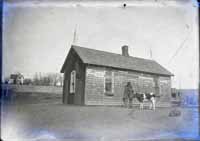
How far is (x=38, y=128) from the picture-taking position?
164cm

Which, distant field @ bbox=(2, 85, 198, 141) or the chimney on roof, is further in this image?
the chimney on roof

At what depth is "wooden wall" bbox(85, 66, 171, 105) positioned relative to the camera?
65.7 inches

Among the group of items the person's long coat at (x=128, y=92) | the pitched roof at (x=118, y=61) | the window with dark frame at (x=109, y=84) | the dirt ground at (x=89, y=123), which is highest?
the pitched roof at (x=118, y=61)

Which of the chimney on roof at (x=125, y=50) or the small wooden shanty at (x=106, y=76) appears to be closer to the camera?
the small wooden shanty at (x=106, y=76)

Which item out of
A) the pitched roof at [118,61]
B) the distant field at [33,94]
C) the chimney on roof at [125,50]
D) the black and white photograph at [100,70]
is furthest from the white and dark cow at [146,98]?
the distant field at [33,94]

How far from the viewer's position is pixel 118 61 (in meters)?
1.78

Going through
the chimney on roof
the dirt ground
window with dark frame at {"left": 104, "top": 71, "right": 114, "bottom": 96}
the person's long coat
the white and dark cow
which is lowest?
the dirt ground

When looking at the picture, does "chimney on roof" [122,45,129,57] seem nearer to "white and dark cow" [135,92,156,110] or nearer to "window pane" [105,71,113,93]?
"window pane" [105,71,113,93]

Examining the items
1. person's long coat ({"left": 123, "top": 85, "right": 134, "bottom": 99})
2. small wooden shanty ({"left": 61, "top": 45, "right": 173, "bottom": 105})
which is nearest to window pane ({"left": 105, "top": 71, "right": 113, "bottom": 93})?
small wooden shanty ({"left": 61, "top": 45, "right": 173, "bottom": 105})

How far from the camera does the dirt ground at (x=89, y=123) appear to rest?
162 cm

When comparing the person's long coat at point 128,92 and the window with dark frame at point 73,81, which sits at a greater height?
the window with dark frame at point 73,81

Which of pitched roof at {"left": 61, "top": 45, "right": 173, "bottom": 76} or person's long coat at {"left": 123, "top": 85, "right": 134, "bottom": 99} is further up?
pitched roof at {"left": 61, "top": 45, "right": 173, "bottom": 76}

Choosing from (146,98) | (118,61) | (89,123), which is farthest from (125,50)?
(89,123)

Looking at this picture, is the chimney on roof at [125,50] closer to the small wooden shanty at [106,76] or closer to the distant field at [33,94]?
the small wooden shanty at [106,76]
